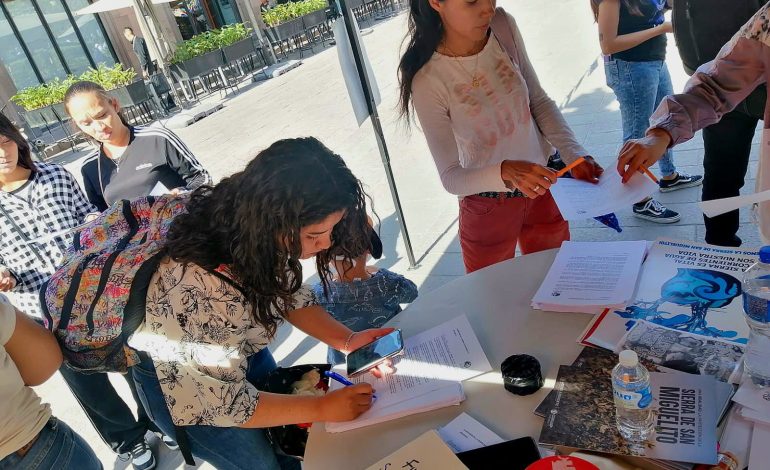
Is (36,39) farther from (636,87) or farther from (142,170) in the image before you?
(636,87)

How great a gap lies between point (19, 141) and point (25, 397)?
135cm

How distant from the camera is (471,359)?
125cm

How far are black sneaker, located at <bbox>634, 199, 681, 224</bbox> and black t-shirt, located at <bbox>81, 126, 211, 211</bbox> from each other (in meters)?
2.32

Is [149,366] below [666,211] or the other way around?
the other way around

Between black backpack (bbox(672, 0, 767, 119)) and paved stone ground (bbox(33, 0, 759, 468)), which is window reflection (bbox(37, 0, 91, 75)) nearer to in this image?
paved stone ground (bbox(33, 0, 759, 468))

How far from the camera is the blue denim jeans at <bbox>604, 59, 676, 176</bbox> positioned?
2754 millimetres

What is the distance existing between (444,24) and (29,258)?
199cm

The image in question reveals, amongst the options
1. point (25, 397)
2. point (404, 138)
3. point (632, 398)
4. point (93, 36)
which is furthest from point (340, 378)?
point (93, 36)

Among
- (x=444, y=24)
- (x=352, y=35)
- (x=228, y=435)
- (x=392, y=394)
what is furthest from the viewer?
(x=352, y=35)

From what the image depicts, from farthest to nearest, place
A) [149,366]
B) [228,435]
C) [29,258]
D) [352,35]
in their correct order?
[352,35] → [29,258] → [149,366] → [228,435]

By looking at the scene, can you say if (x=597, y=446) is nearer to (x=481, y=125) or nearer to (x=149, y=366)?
(x=481, y=125)

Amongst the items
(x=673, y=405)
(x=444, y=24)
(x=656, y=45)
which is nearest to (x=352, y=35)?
(x=444, y=24)

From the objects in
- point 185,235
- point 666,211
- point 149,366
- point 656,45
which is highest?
point 185,235

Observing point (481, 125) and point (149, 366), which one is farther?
point (481, 125)
